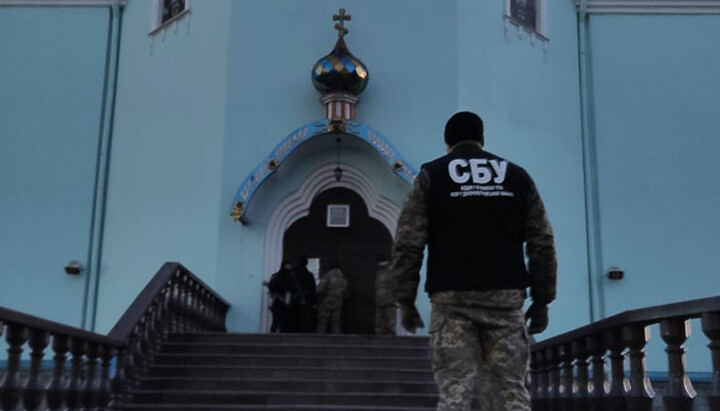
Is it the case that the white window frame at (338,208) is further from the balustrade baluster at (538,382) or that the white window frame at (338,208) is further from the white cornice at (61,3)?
the balustrade baluster at (538,382)

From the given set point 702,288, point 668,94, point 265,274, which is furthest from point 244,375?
point 668,94

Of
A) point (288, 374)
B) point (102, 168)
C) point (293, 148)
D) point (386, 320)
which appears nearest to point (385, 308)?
point (386, 320)

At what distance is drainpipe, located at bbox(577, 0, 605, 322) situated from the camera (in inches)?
509

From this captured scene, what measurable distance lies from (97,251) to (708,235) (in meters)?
9.71

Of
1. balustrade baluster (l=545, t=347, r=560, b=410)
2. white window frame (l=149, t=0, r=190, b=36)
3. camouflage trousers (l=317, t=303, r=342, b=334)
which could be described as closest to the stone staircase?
balustrade baluster (l=545, t=347, r=560, b=410)

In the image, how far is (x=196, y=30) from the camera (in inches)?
511

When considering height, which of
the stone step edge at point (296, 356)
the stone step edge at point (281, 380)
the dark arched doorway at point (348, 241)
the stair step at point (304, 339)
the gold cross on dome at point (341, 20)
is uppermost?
the gold cross on dome at point (341, 20)

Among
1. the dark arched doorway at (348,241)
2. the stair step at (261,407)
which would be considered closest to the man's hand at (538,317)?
the stair step at (261,407)

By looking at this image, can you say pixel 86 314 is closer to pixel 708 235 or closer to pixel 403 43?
pixel 403 43

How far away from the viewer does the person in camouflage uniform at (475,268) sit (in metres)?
3.74

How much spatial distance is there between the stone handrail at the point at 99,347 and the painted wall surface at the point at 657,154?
6.69 meters

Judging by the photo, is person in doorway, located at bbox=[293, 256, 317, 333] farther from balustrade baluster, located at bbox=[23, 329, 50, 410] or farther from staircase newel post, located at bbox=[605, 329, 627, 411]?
staircase newel post, located at bbox=[605, 329, 627, 411]

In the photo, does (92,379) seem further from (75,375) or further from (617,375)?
(617,375)

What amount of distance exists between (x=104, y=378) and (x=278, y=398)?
1713 millimetres
